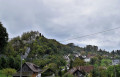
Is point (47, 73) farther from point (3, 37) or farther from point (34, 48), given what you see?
point (34, 48)

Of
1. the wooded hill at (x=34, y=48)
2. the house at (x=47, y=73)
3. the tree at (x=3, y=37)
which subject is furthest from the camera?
the wooded hill at (x=34, y=48)

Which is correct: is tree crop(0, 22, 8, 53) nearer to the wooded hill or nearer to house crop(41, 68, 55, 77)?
house crop(41, 68, 55, 77)

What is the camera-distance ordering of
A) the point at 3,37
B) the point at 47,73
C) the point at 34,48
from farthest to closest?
1. the point at 34,48
2. the point at 47,73
3. the point at 3,37

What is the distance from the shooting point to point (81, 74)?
2190 inches

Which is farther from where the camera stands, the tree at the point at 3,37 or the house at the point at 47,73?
the house at the point at 47,73

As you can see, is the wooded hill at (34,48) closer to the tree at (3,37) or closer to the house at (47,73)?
the house at (47,73)

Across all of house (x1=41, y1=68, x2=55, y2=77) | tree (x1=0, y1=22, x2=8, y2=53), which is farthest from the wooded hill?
tree (x1=0, y1=22, x2=8, y2=53)

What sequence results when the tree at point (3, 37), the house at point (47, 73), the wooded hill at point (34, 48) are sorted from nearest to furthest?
1. the tree at point (3, 37)
2. the house at point (47, 73)
3. the wooded hill at point (34, 48)

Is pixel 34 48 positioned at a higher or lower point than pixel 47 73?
higher

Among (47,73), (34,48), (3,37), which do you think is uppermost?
(34,48)

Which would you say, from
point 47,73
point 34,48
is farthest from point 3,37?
point 34,48

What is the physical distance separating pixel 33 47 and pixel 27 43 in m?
6.07

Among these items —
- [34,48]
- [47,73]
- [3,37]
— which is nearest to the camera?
[3,37]

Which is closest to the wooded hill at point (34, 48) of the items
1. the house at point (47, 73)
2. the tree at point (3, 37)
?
the house at point (47, 73)
